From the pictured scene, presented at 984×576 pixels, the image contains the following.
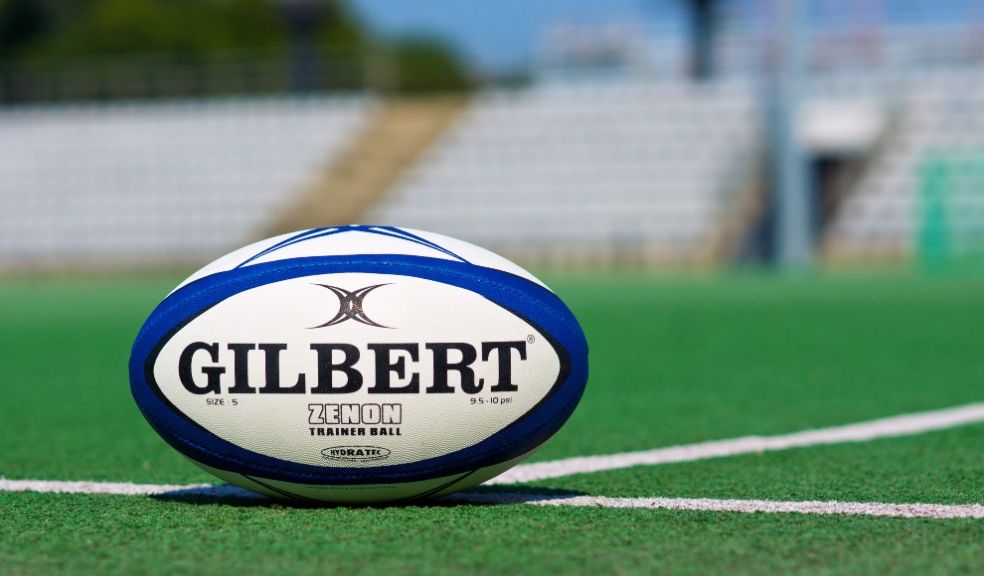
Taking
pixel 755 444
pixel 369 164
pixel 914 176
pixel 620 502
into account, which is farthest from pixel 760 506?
pixel 369 164

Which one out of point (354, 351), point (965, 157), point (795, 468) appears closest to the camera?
point (354, 351)

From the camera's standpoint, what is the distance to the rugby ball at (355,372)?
3242 millimetres

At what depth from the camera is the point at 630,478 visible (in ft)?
12.7

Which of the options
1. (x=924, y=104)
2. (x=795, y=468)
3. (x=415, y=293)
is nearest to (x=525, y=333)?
(x=415, y=293)

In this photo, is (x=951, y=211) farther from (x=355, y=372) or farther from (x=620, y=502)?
(x=355, y=372)

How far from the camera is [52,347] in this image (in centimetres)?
905

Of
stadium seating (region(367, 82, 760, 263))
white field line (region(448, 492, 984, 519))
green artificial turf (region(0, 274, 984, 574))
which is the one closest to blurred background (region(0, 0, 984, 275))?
stadium seating (region(367, 82, 760, 263))

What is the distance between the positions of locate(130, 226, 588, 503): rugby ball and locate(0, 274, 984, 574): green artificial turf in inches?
4.7

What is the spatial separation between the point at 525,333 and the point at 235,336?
667mm

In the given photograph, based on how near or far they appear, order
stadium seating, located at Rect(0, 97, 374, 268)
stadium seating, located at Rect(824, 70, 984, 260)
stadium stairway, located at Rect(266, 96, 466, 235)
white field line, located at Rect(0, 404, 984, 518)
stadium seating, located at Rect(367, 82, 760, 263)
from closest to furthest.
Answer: white field line, located at Rect(0, 404, 984, 518) → stadium seating, located at Rect(824, 70, 984, 260) → stadium seating, located at Rect(367, 82, 760, 263) → stadium stairway, located at Rect(266, 96, 466, 235) → stadium seating, located at Rect(0, 97, 374, 268)

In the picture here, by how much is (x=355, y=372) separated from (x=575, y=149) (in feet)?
68.3

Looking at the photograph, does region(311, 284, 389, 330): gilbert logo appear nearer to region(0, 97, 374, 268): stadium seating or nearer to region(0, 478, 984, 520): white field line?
region(0, 478, 984, 520): white field line

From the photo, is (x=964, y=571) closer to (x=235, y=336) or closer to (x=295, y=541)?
(x=295, y=541)

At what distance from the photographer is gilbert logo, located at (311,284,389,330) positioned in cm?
325
